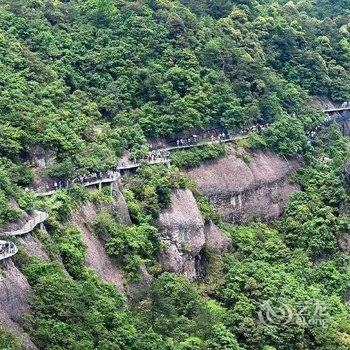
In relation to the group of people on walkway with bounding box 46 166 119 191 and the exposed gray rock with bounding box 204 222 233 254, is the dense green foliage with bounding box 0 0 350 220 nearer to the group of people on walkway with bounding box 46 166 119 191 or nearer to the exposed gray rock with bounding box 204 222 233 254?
the group of people on walkway with bounding box 46 166 119 191

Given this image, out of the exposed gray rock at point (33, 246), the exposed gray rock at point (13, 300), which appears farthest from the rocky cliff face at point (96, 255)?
the exposed gray rock at point (13, 300)

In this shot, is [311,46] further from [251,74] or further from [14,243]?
[14,243]

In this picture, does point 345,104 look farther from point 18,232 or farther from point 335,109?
point 18,232

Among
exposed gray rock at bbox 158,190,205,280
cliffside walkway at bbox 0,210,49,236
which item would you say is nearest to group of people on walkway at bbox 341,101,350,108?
exposed gray rock at bbox 158,190,205,280

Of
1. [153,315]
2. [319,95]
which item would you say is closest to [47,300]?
[153,315]

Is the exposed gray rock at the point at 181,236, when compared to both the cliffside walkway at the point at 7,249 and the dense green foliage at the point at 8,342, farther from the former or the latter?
the dense green foliage at the point at 8,342

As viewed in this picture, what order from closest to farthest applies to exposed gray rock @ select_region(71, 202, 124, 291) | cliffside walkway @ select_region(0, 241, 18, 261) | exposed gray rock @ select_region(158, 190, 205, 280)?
cliffside walkway @ select_region(0, 241, 18, 261), exposed gray rock @ select_region(71, 202, 124, 291), exposed gray rock @ select_region(158, 190, 205, 280)
